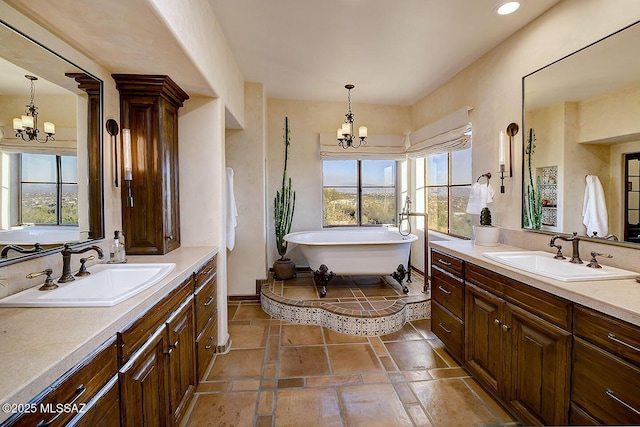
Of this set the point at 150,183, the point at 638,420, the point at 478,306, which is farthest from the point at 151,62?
the point at 638,420

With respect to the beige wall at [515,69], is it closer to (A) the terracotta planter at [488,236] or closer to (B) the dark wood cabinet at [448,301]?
(A) the terracotta planter at [488,236]

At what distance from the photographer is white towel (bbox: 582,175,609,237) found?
1.90 m

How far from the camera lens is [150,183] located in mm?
2355

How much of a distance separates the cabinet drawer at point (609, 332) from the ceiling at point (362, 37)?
222cm

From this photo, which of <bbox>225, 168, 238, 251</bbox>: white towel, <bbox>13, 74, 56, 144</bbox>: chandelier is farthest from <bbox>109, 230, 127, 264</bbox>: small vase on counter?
<bbox>225, 168, 238, 251</bbox>: white towel

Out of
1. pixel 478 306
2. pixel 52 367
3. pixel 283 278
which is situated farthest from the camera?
pixel 283 278

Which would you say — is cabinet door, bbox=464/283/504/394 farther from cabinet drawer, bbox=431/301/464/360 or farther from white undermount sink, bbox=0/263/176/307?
white undermount sink, bbox=0/263/176/307

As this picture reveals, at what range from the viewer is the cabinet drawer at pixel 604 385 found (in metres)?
1.19

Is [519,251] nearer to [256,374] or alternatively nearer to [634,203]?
[634,203]

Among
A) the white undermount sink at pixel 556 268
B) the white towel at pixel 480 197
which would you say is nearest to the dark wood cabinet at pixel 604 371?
the white undermount sink at pixel 556 268

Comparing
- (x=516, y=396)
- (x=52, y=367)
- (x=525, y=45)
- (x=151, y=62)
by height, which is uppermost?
(x=525, y=45)

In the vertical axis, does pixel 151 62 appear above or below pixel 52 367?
above

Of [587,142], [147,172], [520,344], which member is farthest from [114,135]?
[587,142]

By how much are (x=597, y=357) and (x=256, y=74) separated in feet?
12.5
